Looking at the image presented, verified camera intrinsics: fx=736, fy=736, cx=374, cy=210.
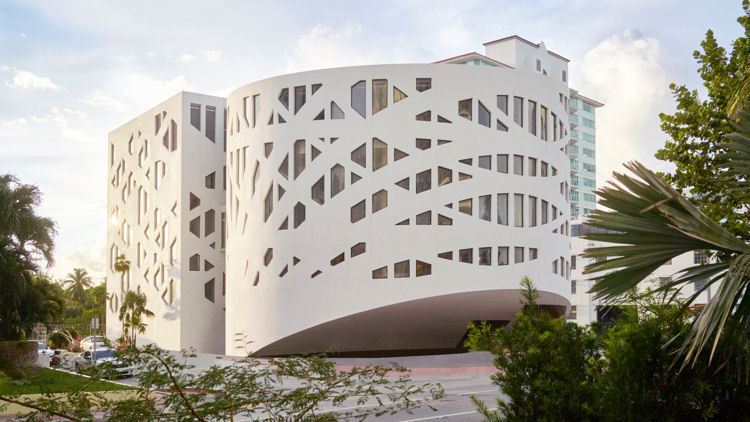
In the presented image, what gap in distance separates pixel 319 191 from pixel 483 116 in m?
9.03

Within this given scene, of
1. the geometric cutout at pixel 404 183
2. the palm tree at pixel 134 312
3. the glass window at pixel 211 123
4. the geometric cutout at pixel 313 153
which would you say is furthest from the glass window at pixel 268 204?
the palm tree at pixel 134 312

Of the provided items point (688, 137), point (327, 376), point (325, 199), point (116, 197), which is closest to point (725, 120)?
point (688, 137)

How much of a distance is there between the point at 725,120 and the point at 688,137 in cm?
58

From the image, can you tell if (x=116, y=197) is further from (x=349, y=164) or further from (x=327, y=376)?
(x=327, y=376)

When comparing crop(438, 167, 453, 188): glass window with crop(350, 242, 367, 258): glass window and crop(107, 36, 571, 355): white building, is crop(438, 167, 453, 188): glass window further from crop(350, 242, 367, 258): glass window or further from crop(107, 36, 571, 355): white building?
crop(350, 242, 367, 258): glass window

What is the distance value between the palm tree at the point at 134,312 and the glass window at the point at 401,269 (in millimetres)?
20776

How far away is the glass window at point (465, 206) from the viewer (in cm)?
3566

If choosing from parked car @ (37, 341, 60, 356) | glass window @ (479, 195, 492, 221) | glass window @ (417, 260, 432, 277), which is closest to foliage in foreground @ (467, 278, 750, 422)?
glass window @ (417, 260, 432, 277)

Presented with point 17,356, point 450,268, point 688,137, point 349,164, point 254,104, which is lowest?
point 17,356

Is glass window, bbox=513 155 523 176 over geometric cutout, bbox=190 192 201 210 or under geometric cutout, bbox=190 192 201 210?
over

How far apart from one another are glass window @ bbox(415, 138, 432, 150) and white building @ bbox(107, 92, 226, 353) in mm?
16498

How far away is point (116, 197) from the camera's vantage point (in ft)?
187

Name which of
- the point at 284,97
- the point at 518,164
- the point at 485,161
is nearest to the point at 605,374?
the point at 485,161

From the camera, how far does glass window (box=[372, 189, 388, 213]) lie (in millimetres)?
36031
